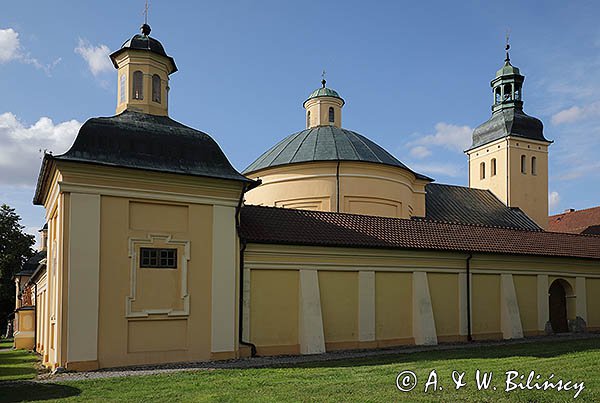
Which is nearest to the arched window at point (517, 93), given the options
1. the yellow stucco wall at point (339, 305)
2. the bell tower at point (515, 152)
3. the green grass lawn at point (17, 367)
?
the bell tower at point (515, 152)

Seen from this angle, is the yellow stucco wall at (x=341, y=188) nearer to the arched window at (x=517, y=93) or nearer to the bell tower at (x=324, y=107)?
the bell tower at (x=324, y=107)

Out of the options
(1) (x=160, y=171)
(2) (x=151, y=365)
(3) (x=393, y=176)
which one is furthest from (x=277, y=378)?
(3) (x=393, y=176)

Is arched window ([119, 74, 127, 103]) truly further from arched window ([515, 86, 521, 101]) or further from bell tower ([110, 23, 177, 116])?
arched window ([515, 86, 521, 101])

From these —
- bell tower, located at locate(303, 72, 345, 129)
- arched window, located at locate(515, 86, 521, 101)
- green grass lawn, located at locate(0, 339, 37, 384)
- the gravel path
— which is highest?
arched window, located at locate(515, 86, 521, 101)

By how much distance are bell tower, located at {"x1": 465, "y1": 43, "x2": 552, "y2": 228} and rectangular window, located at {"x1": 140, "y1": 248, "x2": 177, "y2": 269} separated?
30060 millimetres

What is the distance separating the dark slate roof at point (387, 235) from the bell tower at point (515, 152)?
51.5 feet

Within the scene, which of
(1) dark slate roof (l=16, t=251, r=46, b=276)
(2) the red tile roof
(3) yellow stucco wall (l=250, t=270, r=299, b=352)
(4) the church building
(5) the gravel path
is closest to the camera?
(5) the gravel path

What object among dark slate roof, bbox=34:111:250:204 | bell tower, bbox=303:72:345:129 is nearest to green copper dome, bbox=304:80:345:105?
bell tower, bbox=303:72:345:129

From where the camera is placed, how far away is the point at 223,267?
659 inches

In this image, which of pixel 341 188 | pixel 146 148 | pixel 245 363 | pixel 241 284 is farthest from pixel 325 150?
pixel 245 363

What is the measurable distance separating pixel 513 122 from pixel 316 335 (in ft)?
94.1

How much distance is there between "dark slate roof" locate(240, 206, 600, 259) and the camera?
1856 centimetres

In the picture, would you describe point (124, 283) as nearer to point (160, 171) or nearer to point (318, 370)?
point (160, 171)

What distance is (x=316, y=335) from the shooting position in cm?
1805
